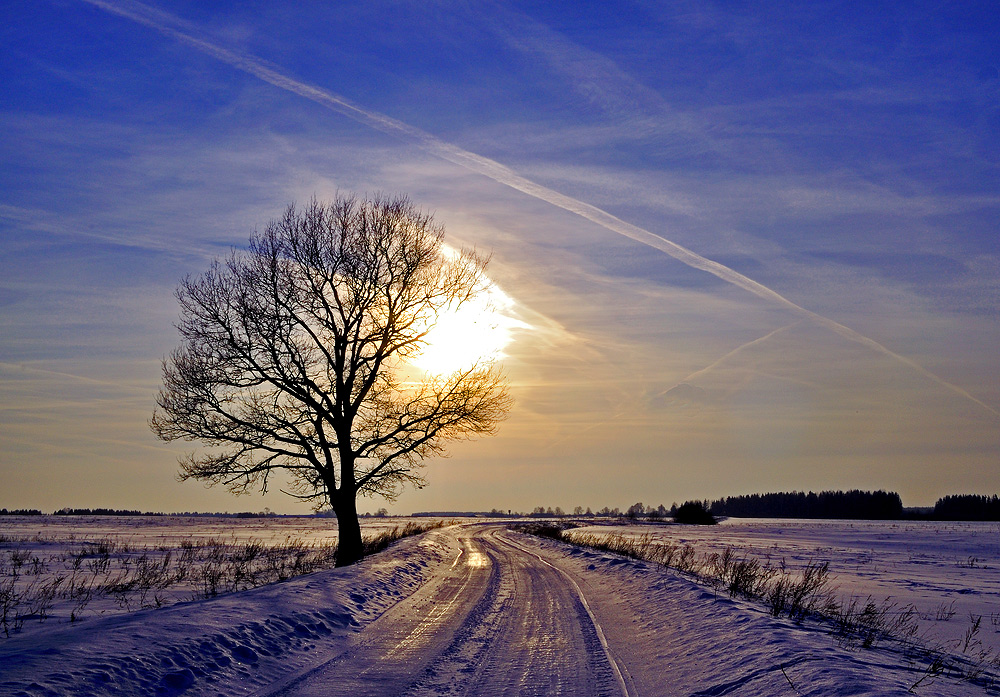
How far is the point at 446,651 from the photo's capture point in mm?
9227

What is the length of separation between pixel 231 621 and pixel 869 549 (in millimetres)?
38294

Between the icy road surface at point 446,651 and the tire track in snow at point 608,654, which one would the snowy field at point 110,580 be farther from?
the tire track in snow at point 608,654

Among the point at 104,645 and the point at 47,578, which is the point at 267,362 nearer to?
the point at 47,578

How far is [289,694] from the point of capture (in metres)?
7.25

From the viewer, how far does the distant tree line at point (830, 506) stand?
462 feet

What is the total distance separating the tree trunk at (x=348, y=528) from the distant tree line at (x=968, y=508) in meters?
134

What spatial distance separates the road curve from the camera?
749 centimetres

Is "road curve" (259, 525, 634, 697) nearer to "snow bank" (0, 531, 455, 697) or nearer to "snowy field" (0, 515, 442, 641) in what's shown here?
"snow bank" (0, 531, 455, 697)

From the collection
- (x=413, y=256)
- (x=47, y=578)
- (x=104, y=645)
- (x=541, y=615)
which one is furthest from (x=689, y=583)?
(x=47, y=578)

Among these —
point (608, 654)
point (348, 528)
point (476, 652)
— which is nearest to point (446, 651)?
point (476, 652)

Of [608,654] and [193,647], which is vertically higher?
[193,647]

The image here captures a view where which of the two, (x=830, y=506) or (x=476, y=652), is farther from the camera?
(x=830, y=506)

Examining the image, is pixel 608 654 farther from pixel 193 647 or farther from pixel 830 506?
pixel 830 506

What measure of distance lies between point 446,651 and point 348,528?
16723mm
